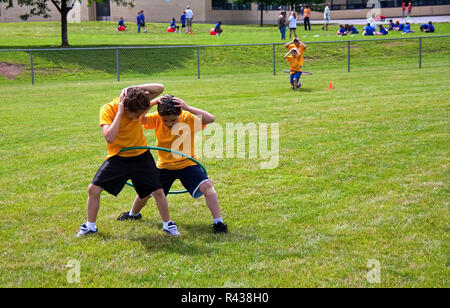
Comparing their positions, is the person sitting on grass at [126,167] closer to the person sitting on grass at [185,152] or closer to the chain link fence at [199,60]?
the person sitting on grass at [185,152]

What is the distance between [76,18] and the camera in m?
57.2

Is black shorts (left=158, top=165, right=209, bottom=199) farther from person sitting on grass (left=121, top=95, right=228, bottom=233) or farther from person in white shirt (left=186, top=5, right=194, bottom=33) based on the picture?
person in white shirt (left=186, top=5, right=194, bottom=33)

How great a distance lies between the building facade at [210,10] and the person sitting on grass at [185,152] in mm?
49108

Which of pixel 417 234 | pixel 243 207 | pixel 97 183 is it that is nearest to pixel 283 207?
pixel 243 207

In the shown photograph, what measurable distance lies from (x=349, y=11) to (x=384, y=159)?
57.3 meters

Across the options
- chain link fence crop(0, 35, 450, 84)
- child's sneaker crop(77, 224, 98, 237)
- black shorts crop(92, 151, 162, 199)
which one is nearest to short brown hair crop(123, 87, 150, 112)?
black shorts crop(92, 151, 162, 199)

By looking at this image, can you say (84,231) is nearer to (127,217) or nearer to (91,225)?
(91,225)

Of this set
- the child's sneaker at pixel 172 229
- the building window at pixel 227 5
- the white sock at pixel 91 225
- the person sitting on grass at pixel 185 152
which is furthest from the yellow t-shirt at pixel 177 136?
the building window at pixel 227 5

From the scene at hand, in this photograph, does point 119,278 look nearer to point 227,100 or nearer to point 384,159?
point 384,159

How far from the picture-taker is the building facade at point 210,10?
172 ft

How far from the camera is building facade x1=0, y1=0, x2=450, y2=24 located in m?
52.5

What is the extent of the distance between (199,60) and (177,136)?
69.2ft

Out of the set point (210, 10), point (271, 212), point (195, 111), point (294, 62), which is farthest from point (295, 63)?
point (210, 10)

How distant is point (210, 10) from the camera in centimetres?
5331
